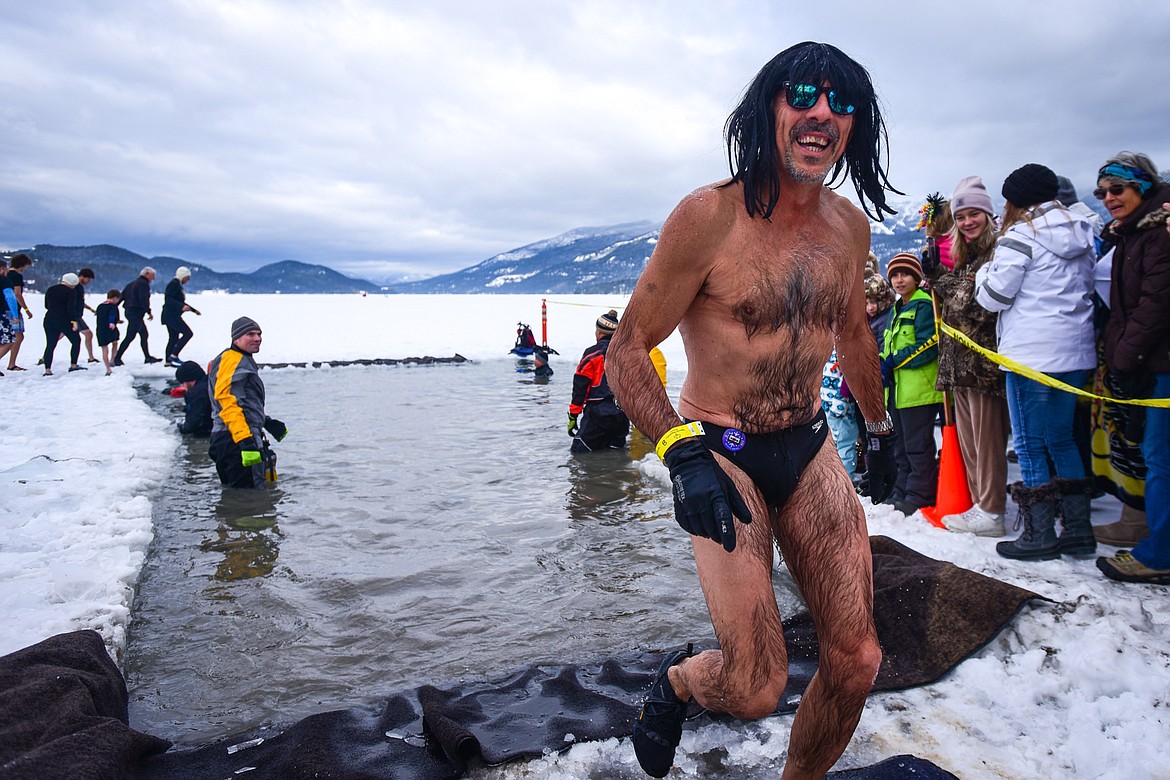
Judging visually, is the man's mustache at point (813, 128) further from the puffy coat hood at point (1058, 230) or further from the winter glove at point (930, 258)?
the winter glove at point (930, 258)

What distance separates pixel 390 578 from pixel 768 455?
329cm

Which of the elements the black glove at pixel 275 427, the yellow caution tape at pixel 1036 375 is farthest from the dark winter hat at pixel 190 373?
the yellow caution tape at pixel 1036 375

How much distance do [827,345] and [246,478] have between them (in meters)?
6.10

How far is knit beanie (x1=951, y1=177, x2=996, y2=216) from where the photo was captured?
16.7 feet

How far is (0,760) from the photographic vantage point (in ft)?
7.72

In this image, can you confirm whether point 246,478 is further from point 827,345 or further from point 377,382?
point 377,382

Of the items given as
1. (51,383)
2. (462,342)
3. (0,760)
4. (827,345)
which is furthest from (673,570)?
(462,342)

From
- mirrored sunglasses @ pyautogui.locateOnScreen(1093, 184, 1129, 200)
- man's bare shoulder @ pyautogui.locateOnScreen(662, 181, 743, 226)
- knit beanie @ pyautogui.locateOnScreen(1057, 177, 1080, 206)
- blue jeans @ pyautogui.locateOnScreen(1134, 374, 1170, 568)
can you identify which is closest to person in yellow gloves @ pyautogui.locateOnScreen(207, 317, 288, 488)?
man's bare shoulder @ pyautogui.locateOnScreen(662, 181, 743, 226)

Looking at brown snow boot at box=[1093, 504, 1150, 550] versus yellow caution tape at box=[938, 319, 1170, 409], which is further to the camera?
brown snow boot at box=[1093, 504, 1150, 550]

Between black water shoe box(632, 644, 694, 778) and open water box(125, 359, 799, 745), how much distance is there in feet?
4.34

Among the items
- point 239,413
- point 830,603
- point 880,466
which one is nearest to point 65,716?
point 830,603

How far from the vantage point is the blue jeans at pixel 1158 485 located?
3867 mm

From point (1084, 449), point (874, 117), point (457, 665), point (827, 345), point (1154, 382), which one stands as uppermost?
point (874, 117)

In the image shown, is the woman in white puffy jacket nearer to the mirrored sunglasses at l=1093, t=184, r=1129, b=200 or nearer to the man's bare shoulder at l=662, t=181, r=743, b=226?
the mirrored sunglasses at l=1093, t=184, r=1129, b=200
